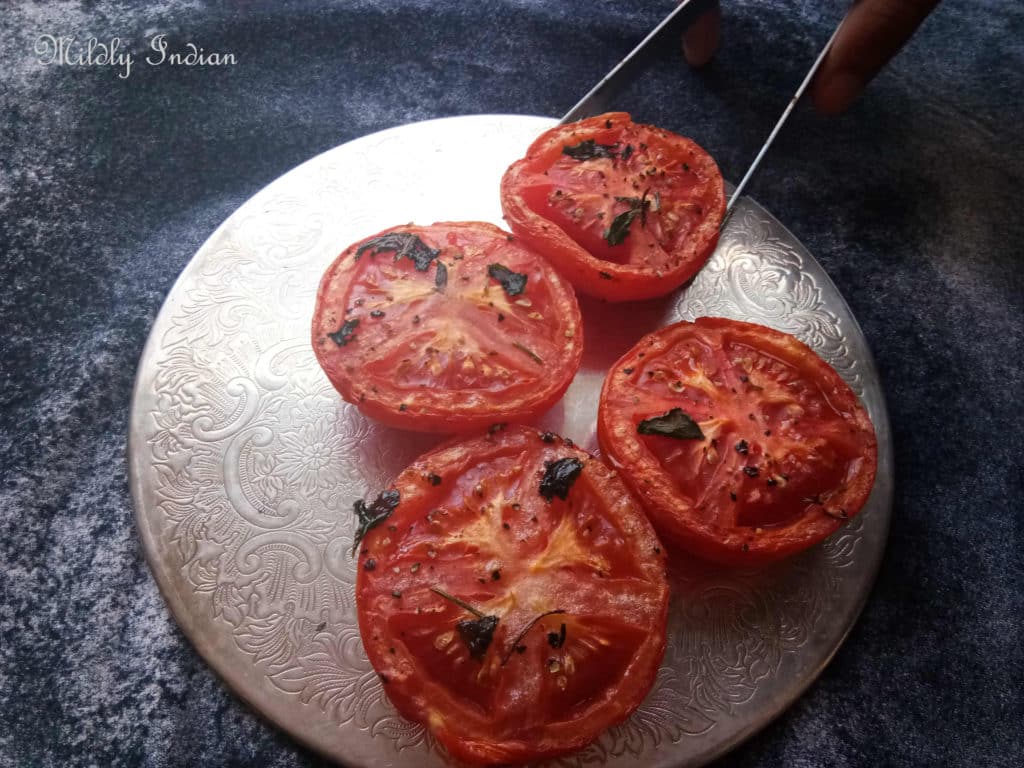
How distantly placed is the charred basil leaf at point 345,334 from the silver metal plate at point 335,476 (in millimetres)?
175

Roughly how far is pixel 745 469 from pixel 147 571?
113 cm

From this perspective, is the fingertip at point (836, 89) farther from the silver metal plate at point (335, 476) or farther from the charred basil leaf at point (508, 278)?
the charred basil leaf at point (508, 278)

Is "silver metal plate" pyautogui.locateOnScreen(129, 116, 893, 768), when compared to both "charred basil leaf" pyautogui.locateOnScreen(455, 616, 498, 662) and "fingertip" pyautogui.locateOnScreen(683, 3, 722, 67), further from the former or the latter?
"fingertip" pyautogui.locateOnScreen(683, 3, 722, 67)

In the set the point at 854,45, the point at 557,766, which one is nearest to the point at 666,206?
the point at 854,45

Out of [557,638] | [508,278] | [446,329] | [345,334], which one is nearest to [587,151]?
[508,278]

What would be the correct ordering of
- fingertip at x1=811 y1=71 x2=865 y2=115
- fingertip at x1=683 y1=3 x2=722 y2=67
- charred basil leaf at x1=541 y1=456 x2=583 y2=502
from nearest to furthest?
charred basil leaf at x1=541 y1=456 x2=583 y2=502 → fingertip at x1=811 y1=71 x2=865 y2=115 → fingertip at x1=683 y1=3 x2=722 y2=67

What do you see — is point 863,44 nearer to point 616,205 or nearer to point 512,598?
point 616,205

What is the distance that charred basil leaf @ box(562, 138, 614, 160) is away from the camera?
1560mm

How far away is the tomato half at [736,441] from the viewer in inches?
48.3

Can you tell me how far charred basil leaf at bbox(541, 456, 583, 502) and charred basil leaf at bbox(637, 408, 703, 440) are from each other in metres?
0.13

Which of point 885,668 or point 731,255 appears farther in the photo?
point 731,255

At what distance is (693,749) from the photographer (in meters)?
1.19

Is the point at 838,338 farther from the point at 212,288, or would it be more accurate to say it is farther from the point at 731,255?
the point at 212,288

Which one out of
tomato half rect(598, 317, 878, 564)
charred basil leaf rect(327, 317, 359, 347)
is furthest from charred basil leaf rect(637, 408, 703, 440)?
charred basil leaf rect(327, 317, 359, 347)
